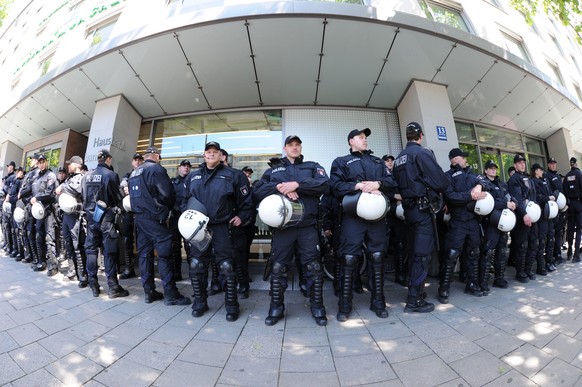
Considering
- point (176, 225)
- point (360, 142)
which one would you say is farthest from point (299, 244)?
point (176, 225)

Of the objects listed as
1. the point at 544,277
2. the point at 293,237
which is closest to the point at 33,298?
the point at 293,237

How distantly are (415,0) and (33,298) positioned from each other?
30.1 ft

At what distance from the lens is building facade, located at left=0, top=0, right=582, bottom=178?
4.52m

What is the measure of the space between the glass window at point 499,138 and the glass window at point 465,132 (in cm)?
27

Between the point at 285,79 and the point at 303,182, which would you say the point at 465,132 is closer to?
the point at 285,79

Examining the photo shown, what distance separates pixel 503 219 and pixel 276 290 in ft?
11.4

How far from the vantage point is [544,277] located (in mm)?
4148

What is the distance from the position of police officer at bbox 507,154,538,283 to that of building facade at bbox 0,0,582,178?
148cm

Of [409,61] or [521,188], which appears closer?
[521,188]

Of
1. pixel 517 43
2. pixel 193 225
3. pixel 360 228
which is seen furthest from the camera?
pixel 517 43

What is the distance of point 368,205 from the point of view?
8.39 ft

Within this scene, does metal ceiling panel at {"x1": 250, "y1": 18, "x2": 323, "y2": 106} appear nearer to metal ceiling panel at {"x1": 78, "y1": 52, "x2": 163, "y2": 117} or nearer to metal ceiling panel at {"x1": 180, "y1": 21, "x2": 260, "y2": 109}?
metal ceiling panel at {"x1": 180, "y1": 21, "x2": 260, "y2": 109}

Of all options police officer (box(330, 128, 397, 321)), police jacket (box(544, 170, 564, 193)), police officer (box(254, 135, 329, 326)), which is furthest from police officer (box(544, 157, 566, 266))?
police officer (box(254, 135, 329, 326))

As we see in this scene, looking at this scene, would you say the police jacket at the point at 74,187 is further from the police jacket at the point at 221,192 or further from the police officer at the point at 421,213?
the police officer at the point at 421,213
